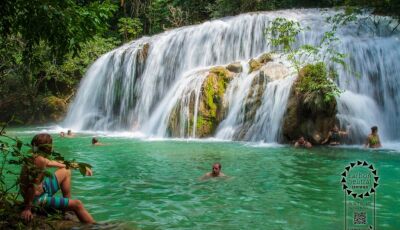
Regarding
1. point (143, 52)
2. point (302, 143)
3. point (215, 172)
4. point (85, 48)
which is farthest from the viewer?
point (85, 48)

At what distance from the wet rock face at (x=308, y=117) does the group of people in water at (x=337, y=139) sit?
0.18 m

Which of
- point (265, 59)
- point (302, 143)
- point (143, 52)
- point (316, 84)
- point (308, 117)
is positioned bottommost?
point (302, 143)

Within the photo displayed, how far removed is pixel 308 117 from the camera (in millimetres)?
14969

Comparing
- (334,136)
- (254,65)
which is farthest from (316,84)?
(254,65)

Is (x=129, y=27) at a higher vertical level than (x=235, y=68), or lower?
higher

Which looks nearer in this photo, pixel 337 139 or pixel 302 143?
pixel 302 143

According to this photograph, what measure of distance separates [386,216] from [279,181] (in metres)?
2.63

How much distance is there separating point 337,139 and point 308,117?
1234mm

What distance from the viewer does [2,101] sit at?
28.5 meters

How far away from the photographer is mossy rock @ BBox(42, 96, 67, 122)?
27453 mm

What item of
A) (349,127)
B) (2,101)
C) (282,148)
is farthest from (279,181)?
(2,101)

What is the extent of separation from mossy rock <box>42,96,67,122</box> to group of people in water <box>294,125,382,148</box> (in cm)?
1759

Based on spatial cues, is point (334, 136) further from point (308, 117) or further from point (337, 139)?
point (308, 117)

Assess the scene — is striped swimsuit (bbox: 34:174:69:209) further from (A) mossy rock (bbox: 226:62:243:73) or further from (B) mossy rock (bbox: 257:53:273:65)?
(B) mossy rock (bbox: 257:53:273:65)
